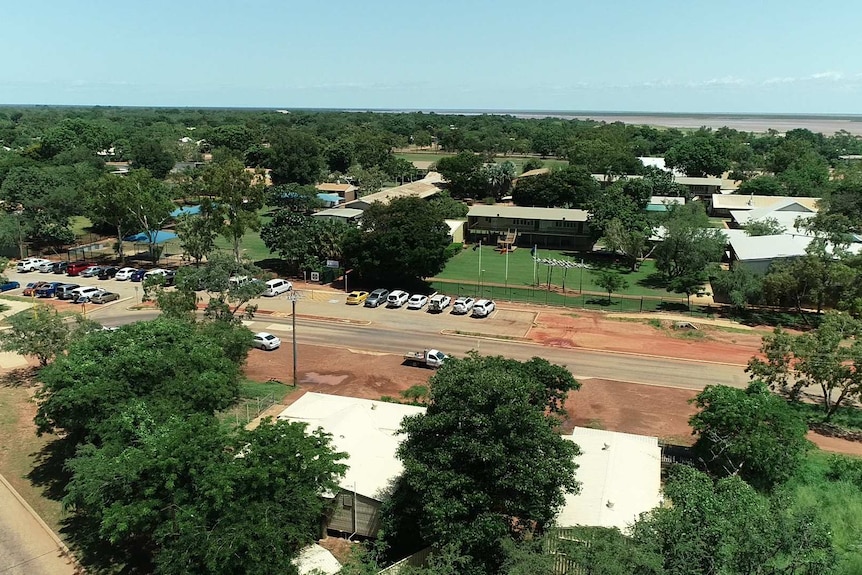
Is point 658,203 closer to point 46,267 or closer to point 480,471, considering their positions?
point 480,471

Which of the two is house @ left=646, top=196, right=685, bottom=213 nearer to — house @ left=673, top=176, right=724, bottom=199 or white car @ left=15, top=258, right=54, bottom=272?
house @ left=673, top=176, right=724, bottom=199

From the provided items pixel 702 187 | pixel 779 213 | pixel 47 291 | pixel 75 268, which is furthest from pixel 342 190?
pixel 779 213

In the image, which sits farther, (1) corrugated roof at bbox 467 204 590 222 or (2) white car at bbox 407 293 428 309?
(1) corrugated roof at bbox 467 204 590 222

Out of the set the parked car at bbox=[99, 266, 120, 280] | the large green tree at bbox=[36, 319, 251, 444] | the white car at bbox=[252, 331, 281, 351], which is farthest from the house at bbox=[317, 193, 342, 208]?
the large green tree at bbox=[36, 319, 251, 444]

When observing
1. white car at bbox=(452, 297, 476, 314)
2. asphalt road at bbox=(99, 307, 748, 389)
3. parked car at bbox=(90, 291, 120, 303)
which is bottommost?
asphalt road at bbox=(99, 307, 748, 389)

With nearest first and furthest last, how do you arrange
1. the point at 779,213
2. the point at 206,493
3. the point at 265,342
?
1. the point at 206,493
2. the point at 265,342
3. the point at 779,213

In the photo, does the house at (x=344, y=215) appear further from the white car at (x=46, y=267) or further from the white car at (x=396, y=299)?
the white car at (x=46, y=267)

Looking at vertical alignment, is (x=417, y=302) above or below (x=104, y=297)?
above

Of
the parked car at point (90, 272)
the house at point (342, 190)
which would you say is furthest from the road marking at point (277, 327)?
the house at point (342, 190)
